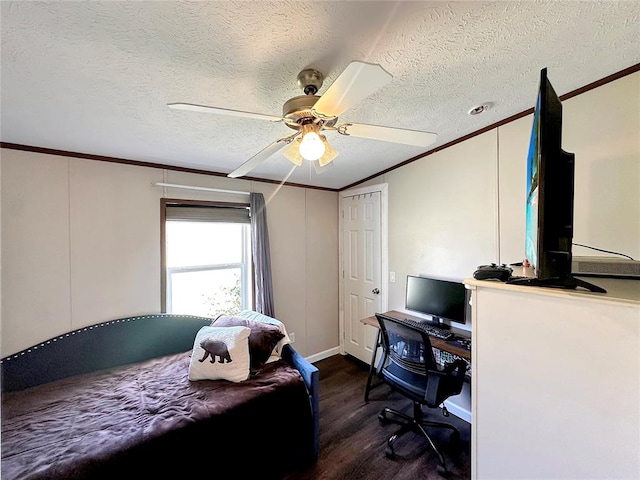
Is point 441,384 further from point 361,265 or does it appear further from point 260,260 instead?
point 260,260

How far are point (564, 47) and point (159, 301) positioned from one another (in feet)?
10.9

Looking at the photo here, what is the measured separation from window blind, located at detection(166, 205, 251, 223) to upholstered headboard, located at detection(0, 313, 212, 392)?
0.92m

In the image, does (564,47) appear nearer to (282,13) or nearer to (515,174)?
(515,174)

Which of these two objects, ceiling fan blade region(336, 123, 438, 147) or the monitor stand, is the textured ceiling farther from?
the monitor stand

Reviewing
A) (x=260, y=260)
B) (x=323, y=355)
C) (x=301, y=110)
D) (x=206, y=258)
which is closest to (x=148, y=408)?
(x=206, y=258)

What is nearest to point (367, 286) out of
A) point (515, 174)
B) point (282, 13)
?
point (515, 174)

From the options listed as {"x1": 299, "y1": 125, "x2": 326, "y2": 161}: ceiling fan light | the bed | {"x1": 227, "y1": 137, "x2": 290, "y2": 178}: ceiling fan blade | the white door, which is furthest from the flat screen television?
the white door

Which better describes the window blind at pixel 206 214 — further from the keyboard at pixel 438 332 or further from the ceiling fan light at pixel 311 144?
the keyboard at pixel 438 332

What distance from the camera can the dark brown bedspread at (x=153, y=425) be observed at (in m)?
1.30

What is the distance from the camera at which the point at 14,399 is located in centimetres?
170

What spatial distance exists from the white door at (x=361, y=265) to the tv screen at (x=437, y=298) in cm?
48

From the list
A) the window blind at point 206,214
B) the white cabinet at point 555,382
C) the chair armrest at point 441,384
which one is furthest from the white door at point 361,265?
the white cabinet at point 555,382

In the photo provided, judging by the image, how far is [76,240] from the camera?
6.85ft

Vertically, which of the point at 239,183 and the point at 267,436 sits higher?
the point at 239,183
